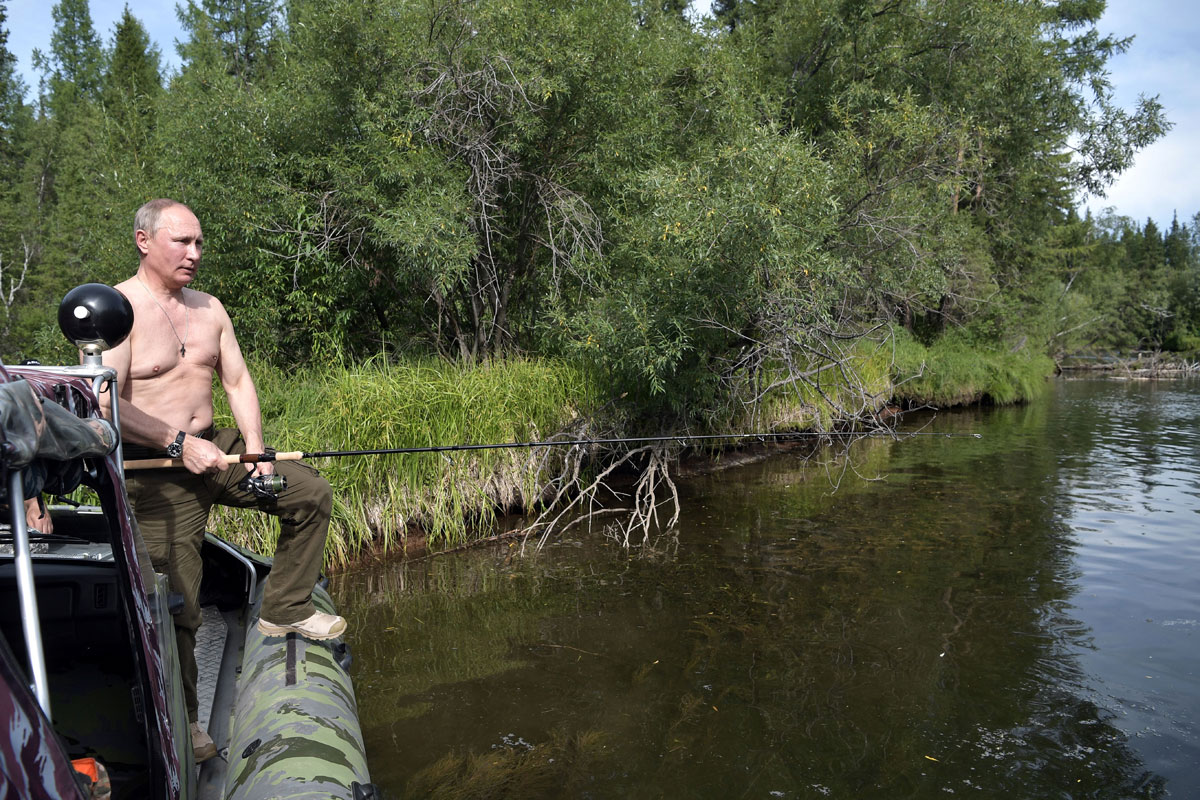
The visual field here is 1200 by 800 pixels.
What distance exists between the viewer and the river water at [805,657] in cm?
412

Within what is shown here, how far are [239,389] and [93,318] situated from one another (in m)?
1.47

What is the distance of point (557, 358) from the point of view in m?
9.51

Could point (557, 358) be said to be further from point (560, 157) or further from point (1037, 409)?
point (1037, 409)

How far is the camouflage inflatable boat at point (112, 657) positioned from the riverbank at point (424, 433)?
2.65m

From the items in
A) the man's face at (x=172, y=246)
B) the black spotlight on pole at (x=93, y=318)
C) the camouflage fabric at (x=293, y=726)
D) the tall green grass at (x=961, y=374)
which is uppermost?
the man's face at (x=172, y=246)

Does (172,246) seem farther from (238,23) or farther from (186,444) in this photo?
(238,23)

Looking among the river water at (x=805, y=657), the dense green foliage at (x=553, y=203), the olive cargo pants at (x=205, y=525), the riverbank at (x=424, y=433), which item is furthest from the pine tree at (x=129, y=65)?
the olive cargo pants at (x=205, y=525)

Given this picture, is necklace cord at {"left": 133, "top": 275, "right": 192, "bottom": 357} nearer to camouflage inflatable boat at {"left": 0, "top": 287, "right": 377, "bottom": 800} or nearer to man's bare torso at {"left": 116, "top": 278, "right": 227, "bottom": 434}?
man's bare torso at {"left": 116, "top": 278, "right": 227, "bottom": 434}

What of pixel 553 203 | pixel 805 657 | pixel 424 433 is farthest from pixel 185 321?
pixel 553 203

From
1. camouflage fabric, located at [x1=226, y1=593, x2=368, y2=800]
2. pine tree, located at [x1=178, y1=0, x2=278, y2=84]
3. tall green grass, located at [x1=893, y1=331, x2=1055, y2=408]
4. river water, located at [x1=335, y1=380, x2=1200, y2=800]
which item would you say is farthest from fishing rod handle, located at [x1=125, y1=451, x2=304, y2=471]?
pine tree, located at [x1=178, y1=0, x2=278, y2=84]

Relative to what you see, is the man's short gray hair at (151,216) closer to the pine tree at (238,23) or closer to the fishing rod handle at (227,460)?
the fishing rod handle at (227,460)

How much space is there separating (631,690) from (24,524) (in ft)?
13.1

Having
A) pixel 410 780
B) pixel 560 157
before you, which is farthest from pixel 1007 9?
pixel 410 780

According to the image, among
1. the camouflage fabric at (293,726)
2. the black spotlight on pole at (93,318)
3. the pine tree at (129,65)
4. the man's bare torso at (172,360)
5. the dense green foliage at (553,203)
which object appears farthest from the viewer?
the pine tree at (129,65)
